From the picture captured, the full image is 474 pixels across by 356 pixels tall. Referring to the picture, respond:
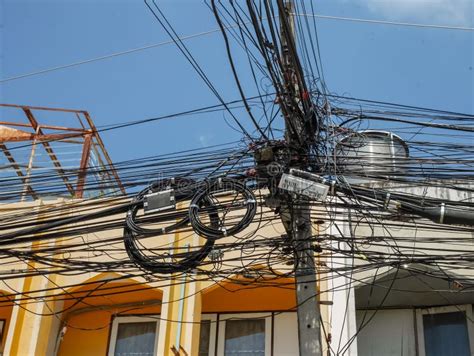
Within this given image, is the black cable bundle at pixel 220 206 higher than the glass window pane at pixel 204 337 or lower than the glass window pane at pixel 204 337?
higher

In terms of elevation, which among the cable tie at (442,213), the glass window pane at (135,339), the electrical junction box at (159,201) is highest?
the electrical junction box at (159,201)

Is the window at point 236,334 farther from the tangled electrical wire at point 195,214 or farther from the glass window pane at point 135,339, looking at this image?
the tangled electrical wire at point 195,214

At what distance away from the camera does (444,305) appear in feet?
32.8

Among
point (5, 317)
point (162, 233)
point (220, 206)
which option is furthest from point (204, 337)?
point (220, 206)

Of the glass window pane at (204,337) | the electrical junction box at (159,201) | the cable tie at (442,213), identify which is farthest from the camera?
the glass window pane at (204,337)

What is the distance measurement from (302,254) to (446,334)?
509cm

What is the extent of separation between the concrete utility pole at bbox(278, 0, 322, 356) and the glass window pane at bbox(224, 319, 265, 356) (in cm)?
414

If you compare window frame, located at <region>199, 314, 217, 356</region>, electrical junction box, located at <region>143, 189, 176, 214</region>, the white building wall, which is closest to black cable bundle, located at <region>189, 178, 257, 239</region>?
electrical junction box, located at <region>143, 189, 176, 214</region>

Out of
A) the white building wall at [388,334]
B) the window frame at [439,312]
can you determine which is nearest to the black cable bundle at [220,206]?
the white building wall at [388,334]

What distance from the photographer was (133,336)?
10258mm

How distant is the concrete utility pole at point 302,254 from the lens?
5.68m

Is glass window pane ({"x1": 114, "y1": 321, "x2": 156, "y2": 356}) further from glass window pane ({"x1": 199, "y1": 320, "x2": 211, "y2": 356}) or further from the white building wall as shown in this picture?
the white building wall

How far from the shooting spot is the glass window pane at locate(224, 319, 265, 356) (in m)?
9.74

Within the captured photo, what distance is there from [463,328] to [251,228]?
12.8ft
